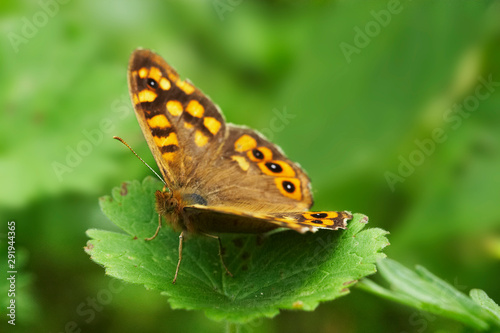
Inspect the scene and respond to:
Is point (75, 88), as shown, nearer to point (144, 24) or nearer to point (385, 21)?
point (144, 24)

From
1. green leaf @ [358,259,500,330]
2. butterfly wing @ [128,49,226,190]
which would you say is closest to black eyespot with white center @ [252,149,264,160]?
butterfly wing @ [128,49,226,190]

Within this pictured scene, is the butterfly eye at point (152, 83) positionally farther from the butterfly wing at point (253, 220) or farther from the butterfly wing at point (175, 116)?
the butterfly wing at point (253, 220)

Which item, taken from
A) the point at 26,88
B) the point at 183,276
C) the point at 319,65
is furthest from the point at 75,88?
the point at 183,276

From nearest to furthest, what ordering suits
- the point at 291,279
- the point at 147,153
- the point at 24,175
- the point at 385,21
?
the point at 291,279 → the point at 24,175 → the point at 147,153 → the point at 385,21

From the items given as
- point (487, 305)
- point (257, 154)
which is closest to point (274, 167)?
point (257, 154)

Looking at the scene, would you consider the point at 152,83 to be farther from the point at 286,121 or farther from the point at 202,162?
the point at 286,121

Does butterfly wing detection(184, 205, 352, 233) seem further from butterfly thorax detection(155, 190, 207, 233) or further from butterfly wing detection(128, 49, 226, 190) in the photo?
butterfly wing detection(128, 49, 226, 190)
